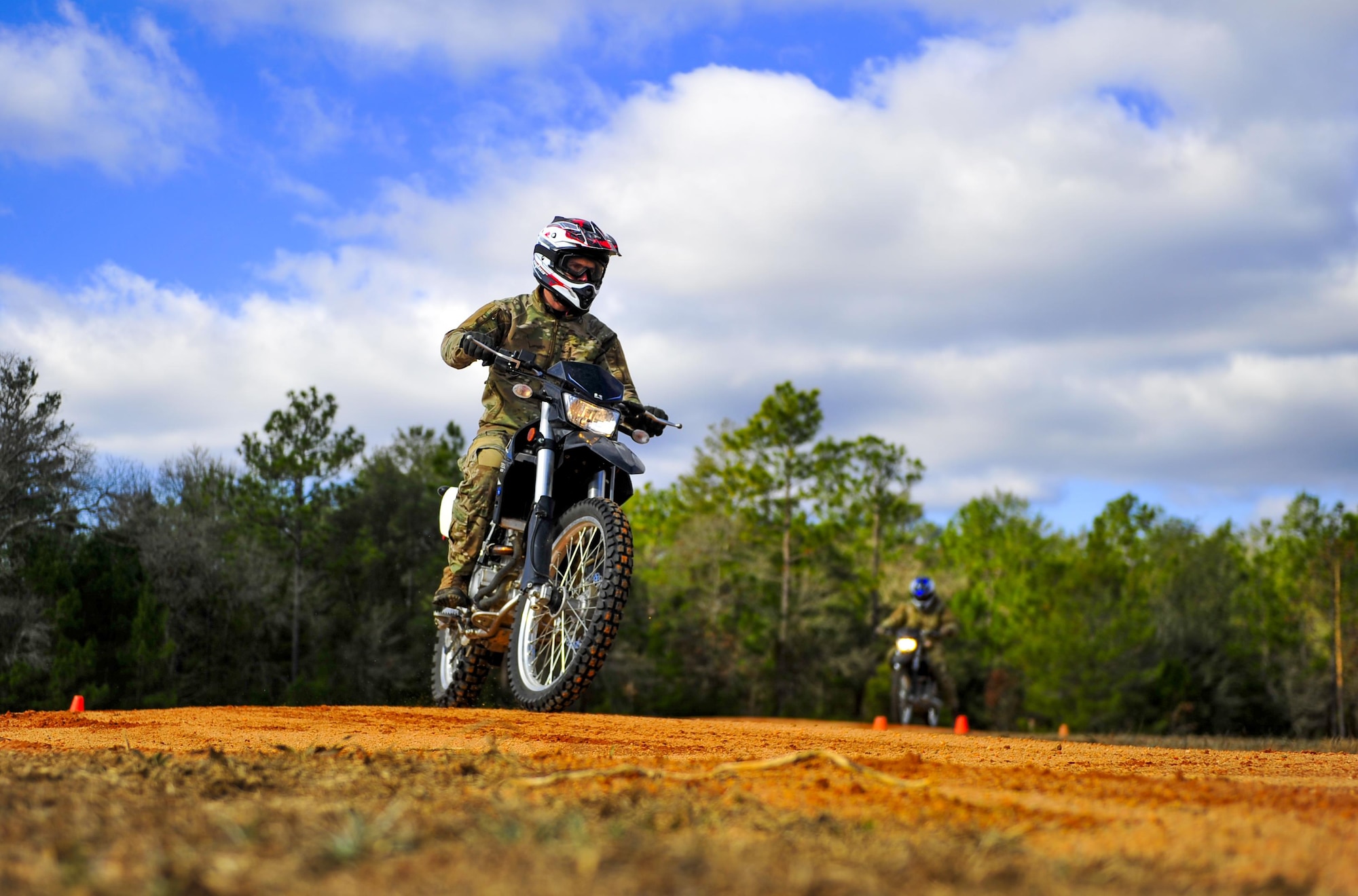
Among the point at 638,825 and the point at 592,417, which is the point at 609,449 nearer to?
the point at 592,417

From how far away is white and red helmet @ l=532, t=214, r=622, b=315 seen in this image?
27.9 feet

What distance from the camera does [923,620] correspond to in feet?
66.1

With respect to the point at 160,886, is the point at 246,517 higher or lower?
higher

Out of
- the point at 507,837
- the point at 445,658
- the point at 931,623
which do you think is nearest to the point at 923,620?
the point at 931,623

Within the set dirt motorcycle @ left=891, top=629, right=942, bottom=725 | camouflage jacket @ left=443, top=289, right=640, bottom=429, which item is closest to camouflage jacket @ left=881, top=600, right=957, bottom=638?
dirt motorcycle @ left=891, top=629, right=942, bottom=725

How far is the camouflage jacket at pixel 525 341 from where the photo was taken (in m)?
8.82

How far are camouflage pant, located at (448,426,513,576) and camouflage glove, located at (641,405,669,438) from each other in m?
0.95

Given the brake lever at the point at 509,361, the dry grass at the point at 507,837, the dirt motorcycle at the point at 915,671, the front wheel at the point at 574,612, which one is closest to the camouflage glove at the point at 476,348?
the brake lever at the point at 509,361

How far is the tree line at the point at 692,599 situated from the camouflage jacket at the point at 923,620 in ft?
47.9

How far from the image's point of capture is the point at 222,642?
37.8 metres

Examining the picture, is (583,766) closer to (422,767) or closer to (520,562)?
(422,767)

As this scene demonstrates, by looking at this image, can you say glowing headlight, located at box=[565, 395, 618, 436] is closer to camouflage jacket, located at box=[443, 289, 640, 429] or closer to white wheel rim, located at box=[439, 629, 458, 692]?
camouflage jacket, located at box=[443, 289, 640, 429]

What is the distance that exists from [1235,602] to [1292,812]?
214 ft

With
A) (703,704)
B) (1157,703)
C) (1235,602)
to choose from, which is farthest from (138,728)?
(1235,602)
